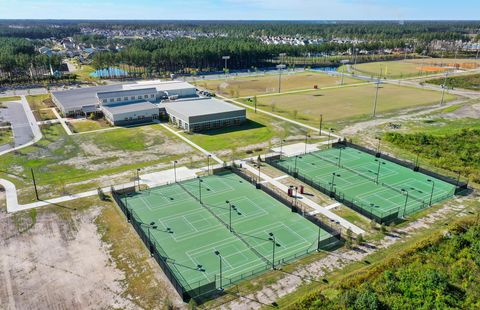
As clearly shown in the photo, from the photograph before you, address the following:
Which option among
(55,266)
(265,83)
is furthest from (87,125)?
(265,83)

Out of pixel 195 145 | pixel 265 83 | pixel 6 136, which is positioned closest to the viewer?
pixel 195 145

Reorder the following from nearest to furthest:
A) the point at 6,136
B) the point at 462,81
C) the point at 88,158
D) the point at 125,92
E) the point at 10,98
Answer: the point at 88,158 → the point at 6,136 → the point at 125,92 → the point at 10,98 → the point at 462,81

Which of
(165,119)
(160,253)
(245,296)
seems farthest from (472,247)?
(165,119)

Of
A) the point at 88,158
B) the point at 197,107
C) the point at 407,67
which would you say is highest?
the point at 407,67

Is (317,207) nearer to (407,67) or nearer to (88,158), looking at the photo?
(88,158)

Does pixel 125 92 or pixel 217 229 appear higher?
pixel 125 92

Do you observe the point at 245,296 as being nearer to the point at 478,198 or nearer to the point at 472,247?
the point at 472,247

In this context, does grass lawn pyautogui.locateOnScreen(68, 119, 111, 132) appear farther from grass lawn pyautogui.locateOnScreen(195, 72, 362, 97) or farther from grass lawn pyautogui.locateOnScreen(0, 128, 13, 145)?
grass lawn pyautogui.locateOnScreen(195, 72, 362, 97)

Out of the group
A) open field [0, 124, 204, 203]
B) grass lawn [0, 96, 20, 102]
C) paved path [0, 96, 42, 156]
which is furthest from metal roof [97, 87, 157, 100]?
grass lawn [0, 96, 20, 102]
